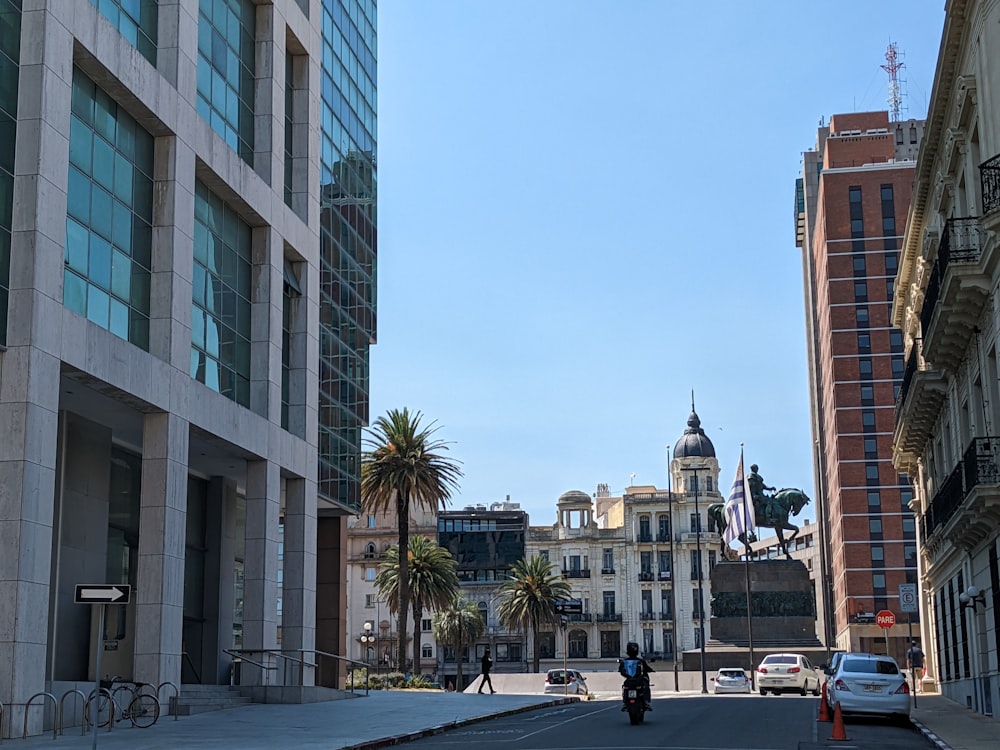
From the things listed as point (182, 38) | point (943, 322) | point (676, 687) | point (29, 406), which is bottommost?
point (676, 687)

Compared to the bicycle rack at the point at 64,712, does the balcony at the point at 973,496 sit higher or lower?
higher

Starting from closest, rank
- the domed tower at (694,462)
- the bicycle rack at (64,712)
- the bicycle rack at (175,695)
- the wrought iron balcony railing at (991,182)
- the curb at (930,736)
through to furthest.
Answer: the curb at (930,736) < the wrought iron balcony railing at (991,182) < the bicycle rack at (64,712) < the bicycle rack at (175,695) < the domed tower at (694,462)

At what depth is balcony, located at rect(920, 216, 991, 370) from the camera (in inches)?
1107

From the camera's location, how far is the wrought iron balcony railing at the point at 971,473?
2867 cm

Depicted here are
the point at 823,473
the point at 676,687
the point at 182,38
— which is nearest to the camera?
the point at 182,38

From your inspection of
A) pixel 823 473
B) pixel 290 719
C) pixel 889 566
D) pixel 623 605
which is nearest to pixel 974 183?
pixel 290 719

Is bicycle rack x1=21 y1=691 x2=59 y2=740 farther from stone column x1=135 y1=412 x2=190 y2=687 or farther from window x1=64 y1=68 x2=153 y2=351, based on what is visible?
window x1=64 y1=68 x2=153 y2=351

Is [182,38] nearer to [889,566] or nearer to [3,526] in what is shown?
[3,526]

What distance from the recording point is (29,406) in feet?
85.3

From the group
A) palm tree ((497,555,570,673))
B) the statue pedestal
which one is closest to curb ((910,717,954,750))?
the statue pedestal

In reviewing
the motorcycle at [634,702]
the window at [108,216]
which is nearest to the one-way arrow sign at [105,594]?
the window at [108,216]

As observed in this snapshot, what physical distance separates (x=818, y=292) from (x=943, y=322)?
106467 mm

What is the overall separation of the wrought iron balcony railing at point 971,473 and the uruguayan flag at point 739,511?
3091cm

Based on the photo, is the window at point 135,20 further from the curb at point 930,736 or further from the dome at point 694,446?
the dome at point 694,446
